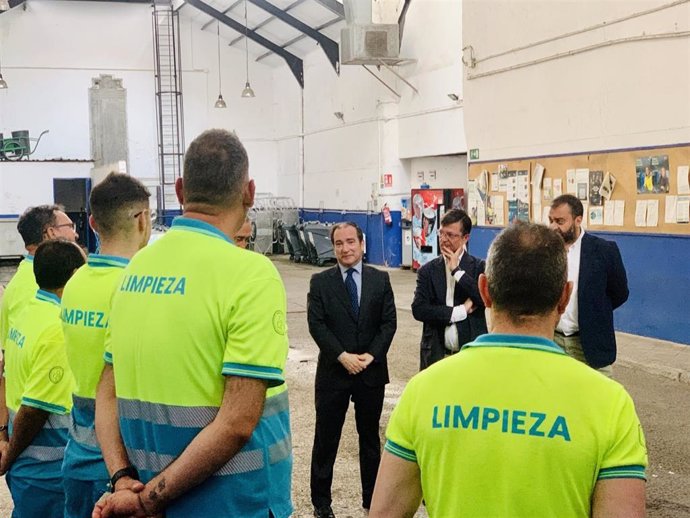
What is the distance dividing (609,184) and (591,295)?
20.3 ft

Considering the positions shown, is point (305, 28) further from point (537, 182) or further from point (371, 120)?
point (537, 182)

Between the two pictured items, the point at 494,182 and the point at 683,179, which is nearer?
the point at 683,179

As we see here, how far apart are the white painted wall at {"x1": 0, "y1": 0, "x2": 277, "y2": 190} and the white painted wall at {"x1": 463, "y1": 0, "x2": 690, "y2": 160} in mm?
14331

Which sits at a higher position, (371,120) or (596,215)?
(371,120)

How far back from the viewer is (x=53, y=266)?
310 cm

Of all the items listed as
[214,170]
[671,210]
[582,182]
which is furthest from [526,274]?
[582,182]

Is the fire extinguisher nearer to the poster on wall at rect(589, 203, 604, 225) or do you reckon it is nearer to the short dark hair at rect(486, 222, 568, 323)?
the poster on wall at rect(589, 203, 604, 225)

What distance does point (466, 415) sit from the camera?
171 cm

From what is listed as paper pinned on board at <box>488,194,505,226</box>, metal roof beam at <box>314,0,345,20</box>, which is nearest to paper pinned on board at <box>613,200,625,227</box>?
paper pinned on board at <box>488,194,505,226</box>

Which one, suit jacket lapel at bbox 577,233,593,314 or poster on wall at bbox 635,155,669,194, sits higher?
poster on wall at bbox 635,155,669,194

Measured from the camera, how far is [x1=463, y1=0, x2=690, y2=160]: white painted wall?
9508 mm

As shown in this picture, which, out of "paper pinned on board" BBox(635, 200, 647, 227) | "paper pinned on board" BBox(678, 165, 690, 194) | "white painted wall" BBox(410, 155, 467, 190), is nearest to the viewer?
"paper pinned on board" BBox(678, 165, 690, 194)

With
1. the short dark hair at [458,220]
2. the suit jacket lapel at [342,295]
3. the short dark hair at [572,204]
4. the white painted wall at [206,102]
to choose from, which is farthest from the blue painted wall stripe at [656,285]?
the white painted wall at [206,102]

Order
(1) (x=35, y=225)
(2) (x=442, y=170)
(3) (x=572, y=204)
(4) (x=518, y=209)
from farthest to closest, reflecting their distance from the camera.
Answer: (2) (x=442, y=170) → (4) (x=518, y=209) → (3) (x=572, y=204) → (1) (x=35, y=225)
